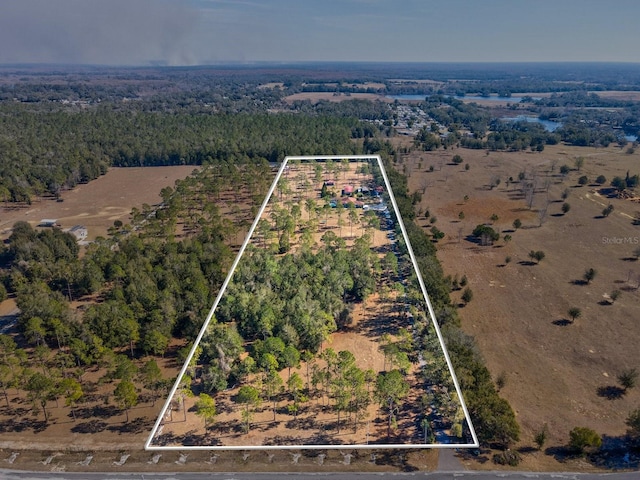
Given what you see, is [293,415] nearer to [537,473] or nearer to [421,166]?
[537,473]

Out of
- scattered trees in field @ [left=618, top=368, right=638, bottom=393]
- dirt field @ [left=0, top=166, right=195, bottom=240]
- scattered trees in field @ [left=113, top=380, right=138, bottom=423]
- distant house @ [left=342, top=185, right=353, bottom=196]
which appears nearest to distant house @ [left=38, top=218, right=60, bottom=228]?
dirt field @ [left=0, top=166, right=195, bottom=240]

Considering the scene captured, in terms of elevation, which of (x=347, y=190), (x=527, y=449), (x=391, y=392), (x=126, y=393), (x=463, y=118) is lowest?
(x=527, y=449)

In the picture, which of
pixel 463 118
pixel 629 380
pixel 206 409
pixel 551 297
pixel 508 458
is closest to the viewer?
pixel 206 409

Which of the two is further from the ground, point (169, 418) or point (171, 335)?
point (169, 418)

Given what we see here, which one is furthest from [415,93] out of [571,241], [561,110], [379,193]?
[379,193]

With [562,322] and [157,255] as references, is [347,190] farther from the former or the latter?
[562,322]

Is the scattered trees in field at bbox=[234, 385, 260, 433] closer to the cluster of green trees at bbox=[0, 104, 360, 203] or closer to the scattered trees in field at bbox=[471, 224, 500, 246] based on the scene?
the scattered trees in field at bbox=[471, 224, 500, 246]

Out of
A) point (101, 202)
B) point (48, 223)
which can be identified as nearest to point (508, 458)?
point (48, 223)
